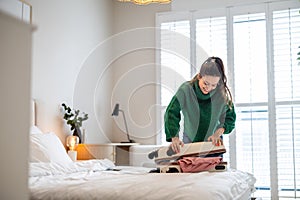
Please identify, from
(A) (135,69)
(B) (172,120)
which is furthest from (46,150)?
(A) (135,69)

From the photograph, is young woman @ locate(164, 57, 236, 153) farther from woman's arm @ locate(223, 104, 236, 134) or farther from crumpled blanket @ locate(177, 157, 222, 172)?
crumpled blanket @ locate(177, 157, 222, 172)

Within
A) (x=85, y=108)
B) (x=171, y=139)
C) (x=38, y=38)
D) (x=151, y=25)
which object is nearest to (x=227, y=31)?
(x=151, y=25)

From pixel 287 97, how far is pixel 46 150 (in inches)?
106

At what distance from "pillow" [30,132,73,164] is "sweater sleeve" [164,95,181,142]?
0.82m

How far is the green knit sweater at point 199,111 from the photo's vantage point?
2.62 meters

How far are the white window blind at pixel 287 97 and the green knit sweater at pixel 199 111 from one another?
73.3 inches

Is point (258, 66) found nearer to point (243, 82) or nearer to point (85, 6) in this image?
point (243, 82)

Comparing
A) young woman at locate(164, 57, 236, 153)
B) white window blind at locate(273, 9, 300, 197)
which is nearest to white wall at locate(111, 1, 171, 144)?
white window blind at locate(273, 9, 300, 197)

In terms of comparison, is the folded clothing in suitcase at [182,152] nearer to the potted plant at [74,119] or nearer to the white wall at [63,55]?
the white wall at [63,55]

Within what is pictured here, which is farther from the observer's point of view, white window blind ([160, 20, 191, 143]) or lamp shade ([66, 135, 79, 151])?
white window blind ([160, 20, 191, 143])

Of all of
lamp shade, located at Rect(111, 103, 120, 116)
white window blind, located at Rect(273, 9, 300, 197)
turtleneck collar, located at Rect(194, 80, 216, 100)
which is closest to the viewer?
turtleneck collar, located at Rect(194, 80, 216, 100)

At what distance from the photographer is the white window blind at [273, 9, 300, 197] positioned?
13.8ft

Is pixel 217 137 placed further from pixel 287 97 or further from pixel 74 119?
pixel 287 97

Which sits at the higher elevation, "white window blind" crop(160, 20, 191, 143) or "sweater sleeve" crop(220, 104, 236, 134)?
"white window blind" crop(160, 20, 191, 143)
